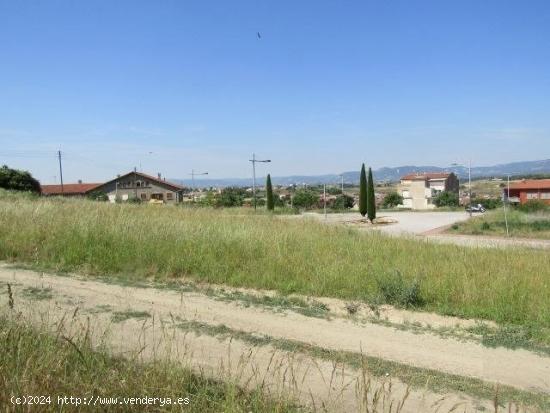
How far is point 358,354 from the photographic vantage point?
5.05m

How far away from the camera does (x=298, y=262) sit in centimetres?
966

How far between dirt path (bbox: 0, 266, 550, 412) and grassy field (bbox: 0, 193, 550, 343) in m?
1.36

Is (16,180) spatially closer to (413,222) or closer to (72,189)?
(72,189)

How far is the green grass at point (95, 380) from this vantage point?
2.61m

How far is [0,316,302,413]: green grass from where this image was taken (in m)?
2.61

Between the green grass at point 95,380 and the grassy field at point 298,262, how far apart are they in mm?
4910

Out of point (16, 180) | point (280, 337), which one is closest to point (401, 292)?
point (280, 337)

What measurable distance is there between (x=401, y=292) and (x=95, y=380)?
234 inches

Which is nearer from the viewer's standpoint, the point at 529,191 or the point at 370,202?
the point at 370,202

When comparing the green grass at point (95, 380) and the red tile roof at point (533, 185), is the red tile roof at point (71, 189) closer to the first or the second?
the red tile roof at point (533, 185)

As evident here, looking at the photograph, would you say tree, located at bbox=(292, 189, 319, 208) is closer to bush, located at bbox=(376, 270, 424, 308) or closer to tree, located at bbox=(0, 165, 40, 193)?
tree, located at bbox=(0, 165, 40, 193)

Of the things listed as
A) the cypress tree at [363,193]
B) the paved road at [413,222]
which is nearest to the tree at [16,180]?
the paved road at [413,222]

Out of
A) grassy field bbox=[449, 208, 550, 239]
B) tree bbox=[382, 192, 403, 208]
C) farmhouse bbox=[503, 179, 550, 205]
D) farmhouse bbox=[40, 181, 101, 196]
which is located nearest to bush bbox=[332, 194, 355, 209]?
tree bbox=[382, 192, 403, 208]

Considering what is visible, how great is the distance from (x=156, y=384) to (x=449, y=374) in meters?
3.21
